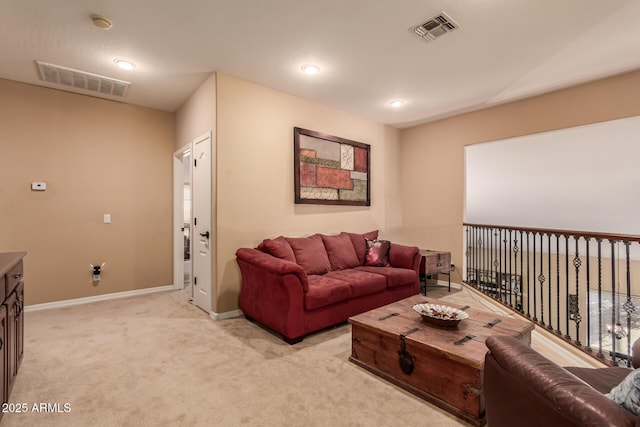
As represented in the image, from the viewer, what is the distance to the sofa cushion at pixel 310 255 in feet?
11.1

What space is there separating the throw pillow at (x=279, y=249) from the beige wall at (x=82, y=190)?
2133 mm

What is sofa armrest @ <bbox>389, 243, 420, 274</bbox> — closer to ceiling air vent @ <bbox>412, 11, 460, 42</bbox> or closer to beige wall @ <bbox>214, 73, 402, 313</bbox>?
beige wall @ <bbox>214, 73, 402, 313</bbox>

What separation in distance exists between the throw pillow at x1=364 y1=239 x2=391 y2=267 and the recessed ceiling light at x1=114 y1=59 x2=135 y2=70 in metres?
3.47

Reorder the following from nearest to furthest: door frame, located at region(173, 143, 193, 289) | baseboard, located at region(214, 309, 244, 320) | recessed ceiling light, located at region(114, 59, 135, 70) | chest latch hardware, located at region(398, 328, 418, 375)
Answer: chest latch hardware, located at region(398, 328, 418, 375) < recessed ceiling light, located at region(114, 59, 135, 70) < baseboard, located at region(214, 309, 244, 320) < door frame, located at region(173, 143, 193, 289)

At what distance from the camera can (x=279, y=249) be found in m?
3.20

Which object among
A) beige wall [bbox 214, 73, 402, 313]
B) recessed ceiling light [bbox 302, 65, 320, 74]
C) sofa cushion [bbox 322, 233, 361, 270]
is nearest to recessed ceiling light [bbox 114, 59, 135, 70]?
beige wall [bbox 214, 73, 402, 313]

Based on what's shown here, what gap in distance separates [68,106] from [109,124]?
17.7 inches

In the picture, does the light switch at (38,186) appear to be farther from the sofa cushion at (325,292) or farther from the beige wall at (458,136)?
the beige wall at (458,136)

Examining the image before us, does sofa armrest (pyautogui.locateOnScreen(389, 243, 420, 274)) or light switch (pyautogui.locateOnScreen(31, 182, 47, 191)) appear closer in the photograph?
light switch (pyautogui.locateOnScreen(31, 182, 47, 191))

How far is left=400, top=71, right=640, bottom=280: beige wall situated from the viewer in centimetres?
338

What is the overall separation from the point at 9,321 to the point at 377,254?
11.4ft

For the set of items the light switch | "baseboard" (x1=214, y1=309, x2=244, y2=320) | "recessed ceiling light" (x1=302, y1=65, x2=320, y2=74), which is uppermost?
"recessed ceiling light" (x1=302, y1=65, x2=320, y2=74)

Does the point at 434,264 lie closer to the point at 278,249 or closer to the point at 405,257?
the point at 405,257

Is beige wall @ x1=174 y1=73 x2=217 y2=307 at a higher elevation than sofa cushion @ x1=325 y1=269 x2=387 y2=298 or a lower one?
higher
